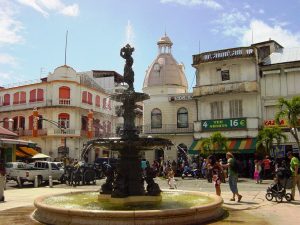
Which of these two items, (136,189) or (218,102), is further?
(218,102)

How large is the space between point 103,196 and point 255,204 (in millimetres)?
4857

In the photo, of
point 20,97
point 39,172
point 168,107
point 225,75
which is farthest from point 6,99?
point 225,75

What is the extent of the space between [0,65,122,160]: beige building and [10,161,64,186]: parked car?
16.3 meters

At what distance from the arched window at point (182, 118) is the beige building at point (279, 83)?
8.98 m

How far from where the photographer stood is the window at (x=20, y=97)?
49.8 m

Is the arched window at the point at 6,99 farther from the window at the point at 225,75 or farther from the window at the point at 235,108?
the window at the point at 235,108

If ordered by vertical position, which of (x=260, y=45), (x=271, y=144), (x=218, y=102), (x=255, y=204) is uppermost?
(x=260, y=45)

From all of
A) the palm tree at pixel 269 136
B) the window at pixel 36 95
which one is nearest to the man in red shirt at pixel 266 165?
the palm tree at pixel 269 136

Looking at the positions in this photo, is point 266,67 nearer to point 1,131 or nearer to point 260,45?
point 260,45

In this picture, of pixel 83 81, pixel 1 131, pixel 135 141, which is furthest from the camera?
pixel 83 81

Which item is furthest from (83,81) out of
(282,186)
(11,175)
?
(282,186)

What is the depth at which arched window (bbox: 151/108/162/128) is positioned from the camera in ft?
141

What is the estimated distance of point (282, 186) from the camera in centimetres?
1350

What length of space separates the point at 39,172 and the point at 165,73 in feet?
77.0
